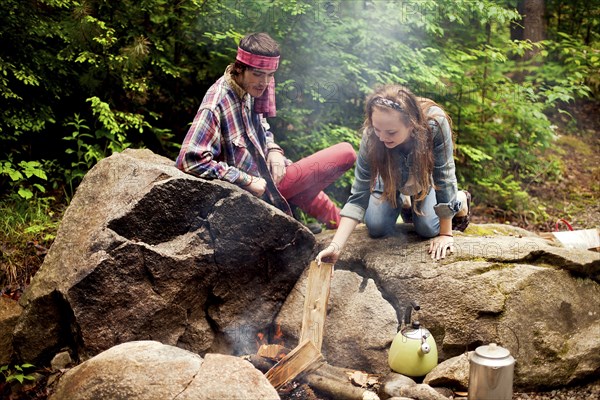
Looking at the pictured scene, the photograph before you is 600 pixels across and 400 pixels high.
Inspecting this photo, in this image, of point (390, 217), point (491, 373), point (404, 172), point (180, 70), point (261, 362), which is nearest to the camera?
point (491, 373)

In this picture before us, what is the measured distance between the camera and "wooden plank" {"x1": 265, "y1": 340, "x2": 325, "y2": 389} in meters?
3.75

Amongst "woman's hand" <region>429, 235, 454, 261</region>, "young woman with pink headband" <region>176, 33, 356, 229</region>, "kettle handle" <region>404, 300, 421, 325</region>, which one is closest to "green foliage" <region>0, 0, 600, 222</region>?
"young woman with pink headband" <region>176, 33, 356, 229</region>

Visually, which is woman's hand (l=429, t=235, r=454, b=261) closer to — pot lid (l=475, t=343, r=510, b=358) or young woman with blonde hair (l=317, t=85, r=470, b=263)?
young woman with blonde hair (l=317, t=85, r=470, b=263)

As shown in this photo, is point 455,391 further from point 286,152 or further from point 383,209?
point 286,152

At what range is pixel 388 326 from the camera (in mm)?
4199

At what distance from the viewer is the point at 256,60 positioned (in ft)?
14.0

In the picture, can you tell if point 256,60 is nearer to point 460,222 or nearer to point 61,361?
point 460,222

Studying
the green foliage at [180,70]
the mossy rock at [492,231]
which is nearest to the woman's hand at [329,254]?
the mossy rock at [492,231]

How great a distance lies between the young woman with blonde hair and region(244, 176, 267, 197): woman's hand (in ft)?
2.07

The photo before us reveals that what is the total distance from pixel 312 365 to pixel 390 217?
1388 mm

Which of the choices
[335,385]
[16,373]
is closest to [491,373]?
[335,385]

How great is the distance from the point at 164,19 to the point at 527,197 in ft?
15.3

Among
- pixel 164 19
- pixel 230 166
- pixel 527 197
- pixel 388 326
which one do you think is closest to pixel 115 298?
pixel 230 166

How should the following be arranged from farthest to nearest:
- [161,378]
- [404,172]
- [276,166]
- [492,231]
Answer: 1. [492,231]
2. [276,166]
3. [404,172]
4. [161,378]
